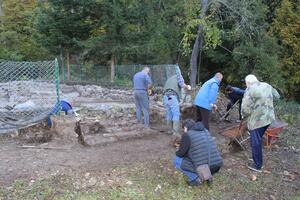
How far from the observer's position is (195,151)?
6371 mm

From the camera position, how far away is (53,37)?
22750mm

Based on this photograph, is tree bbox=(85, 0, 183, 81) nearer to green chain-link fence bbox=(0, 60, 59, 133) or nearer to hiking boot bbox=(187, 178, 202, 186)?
green chain-link fence bbox=(0, 60, 59, 133)

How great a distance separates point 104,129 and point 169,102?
1.51m

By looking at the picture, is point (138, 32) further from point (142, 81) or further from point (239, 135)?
point (239, 135)

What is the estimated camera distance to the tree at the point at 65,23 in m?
22.4

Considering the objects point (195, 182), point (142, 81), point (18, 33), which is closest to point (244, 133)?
point (142, 81)

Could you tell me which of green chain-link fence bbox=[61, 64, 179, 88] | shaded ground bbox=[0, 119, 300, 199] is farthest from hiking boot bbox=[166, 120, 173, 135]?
green chain-link fence bbox=[61, 64, 179, 88]

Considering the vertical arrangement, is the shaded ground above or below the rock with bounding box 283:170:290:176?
above

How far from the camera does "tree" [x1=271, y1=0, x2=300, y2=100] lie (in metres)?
21.5

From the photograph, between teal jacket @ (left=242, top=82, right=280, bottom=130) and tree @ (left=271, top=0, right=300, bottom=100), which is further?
tree @ (left=271, top=0, right=300, bottom=100)

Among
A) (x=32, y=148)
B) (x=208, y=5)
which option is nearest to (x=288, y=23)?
(x=208, y=5)

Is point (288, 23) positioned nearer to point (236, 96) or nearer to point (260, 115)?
point (236, 96)

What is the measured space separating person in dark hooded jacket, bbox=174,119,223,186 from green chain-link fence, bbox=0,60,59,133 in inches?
127

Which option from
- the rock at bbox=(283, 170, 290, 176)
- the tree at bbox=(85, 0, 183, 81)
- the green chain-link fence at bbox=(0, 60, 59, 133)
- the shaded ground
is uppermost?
the tree at bbox=(85, 0, 183, 81)
